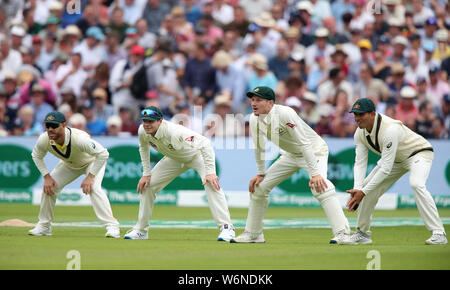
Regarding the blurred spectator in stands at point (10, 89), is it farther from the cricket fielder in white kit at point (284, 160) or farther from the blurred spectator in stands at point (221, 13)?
the cricket fielder in white kit at point (284, 160)

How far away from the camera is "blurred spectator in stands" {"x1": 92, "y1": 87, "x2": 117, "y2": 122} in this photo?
18.5m

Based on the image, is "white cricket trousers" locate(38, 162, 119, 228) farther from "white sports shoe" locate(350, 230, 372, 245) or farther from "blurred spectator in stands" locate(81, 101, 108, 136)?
"blurred spectator in stands" locate(81, 101, 108, 136)

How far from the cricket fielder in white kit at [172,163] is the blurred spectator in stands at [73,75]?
29.6 feet

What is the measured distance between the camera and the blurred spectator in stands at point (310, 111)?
17.8 meters

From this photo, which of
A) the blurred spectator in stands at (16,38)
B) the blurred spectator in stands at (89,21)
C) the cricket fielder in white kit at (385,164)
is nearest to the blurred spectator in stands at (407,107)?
the cricket fielder in white kit at (385,164)

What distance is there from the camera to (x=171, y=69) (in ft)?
60.8

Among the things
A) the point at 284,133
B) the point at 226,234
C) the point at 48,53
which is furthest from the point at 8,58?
the point at 284,133

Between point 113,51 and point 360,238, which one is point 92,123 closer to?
point 113,51

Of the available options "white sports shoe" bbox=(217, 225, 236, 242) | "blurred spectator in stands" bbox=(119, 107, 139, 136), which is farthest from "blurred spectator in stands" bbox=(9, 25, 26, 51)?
"white sports shoe" bbox=(217, 225, 236, 242)

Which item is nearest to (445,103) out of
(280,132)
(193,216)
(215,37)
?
(215,37)

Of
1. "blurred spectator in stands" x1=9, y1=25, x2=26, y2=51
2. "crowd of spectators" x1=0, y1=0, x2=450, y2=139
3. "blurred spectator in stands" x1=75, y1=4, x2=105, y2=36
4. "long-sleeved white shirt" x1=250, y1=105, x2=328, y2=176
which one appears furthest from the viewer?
"blurred spectator in stands" x1=75, y1=4, x2=105, y2=36

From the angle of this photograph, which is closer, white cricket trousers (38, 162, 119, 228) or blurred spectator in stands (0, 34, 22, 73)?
white cricket trousers (38, 162, 119, 228)

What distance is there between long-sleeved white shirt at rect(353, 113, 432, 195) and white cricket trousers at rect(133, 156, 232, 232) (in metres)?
1.88
